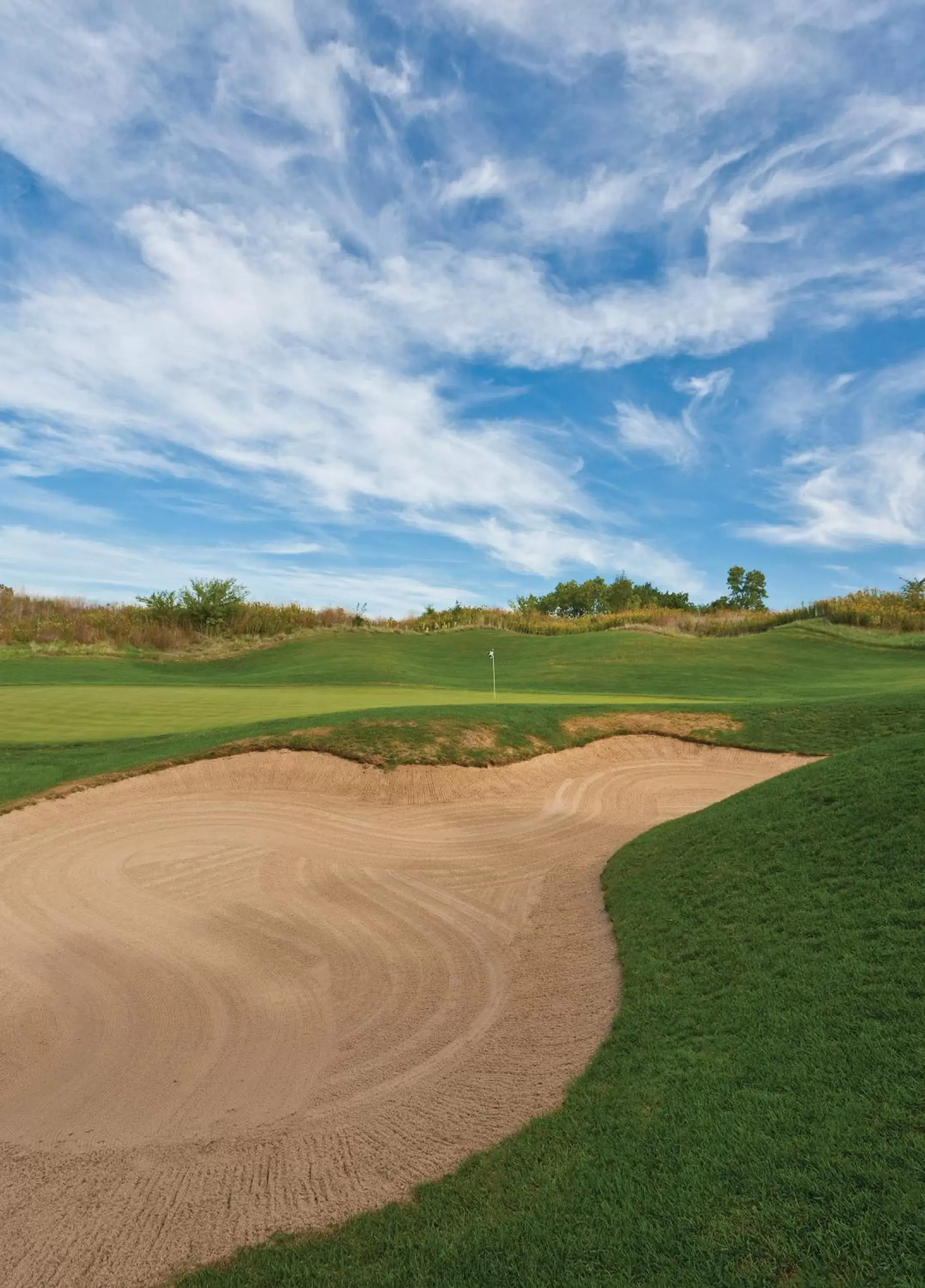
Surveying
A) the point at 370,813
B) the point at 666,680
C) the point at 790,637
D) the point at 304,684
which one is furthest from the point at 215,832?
the point at 790,637

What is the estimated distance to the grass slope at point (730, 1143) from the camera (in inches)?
128

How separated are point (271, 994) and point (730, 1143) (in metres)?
5.30

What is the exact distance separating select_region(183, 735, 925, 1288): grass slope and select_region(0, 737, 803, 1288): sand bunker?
55cm

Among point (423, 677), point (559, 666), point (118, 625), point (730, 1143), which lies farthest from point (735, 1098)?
point (118, 625)

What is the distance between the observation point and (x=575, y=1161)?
410 centimetres

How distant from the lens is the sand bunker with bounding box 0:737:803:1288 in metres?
4.70

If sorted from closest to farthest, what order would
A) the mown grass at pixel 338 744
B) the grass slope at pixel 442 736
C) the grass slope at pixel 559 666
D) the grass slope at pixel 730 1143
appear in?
the grass slope at pixel 730 1143
the mown grass at pixel 338 744
the grass slope at pixel 442 736
the grass slope at pixel 559 666

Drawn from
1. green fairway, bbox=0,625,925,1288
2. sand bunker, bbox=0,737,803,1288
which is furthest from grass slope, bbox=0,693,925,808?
green fairway, bbox=0,625,925,1288

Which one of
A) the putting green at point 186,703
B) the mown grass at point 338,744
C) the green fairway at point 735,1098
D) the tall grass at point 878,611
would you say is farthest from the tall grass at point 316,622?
the green fairway at point 735,1098

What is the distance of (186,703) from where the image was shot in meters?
22.3

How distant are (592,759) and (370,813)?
5.94 metres

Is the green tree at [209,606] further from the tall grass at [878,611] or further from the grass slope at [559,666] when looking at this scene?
the tall grass at [878,611]

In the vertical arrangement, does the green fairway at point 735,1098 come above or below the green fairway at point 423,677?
below

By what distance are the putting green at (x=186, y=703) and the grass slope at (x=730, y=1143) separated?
13.4m
